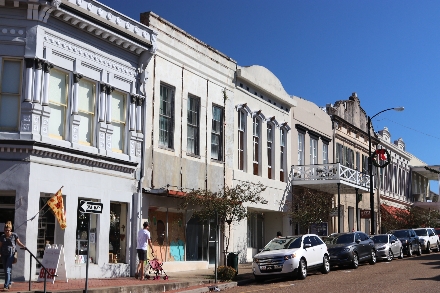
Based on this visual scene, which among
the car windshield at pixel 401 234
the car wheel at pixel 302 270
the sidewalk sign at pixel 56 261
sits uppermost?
the car windshield at pixel 401 234

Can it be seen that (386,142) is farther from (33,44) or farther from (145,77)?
(33,44)

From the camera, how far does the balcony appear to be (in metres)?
33.1

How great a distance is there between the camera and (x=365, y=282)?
62.8 feet

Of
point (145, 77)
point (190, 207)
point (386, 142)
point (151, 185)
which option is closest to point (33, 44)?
point (145, 77)

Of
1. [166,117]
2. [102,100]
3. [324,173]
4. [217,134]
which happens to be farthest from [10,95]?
[324,173]

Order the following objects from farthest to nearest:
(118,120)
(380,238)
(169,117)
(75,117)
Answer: (380,238)
(169,117)
(118,120)
(75,117)

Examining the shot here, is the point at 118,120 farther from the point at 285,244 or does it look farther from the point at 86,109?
the point at 285,244

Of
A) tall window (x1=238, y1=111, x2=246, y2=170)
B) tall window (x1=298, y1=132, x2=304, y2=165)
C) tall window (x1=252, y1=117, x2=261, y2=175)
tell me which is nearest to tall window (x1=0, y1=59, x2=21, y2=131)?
tall window (x1=238, y1=111, x2=246, y2=170)

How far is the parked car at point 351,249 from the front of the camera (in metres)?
25.2

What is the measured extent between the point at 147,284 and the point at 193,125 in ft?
30.2

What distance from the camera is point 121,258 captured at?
21422mm

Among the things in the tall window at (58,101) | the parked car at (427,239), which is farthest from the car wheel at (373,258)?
the tall window at (58,101)

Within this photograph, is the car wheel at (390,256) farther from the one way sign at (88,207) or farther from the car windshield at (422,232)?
the one way sign at (88,207)

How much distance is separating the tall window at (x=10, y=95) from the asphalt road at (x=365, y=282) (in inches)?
314
